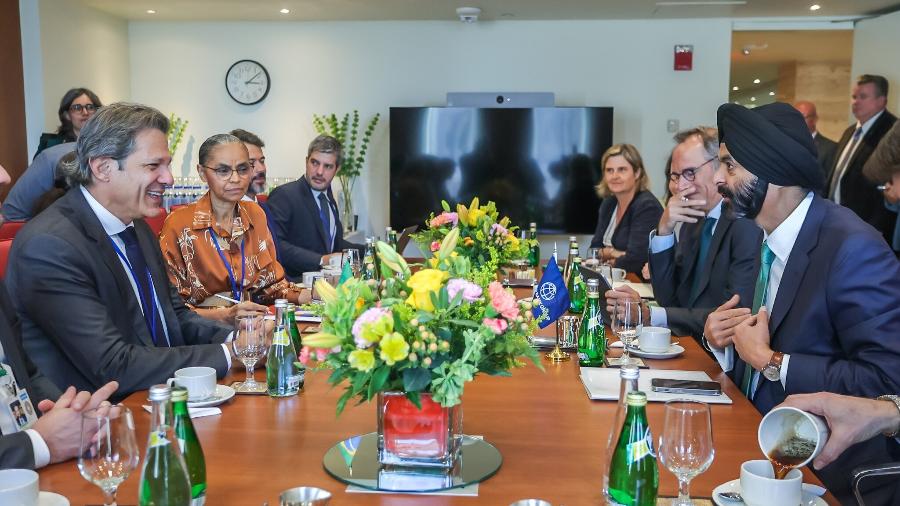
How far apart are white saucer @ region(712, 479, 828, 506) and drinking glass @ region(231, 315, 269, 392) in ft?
3.52

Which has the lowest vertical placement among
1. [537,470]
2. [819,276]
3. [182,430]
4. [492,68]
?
[537,470]

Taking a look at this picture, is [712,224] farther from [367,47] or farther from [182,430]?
[367,47]

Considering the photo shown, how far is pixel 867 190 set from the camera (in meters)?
6.21

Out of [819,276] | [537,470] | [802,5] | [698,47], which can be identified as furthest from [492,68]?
[537,470]

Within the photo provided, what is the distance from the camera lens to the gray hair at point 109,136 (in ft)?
7.57

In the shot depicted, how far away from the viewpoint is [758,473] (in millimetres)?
1325

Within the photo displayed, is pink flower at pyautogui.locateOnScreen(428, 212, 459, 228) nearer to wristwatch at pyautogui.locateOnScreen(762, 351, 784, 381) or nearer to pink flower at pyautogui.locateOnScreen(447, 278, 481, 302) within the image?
wristwatch at pyautogui.locateOnScreen(762, 351, 784, 381)

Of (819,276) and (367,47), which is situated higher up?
(367,47)

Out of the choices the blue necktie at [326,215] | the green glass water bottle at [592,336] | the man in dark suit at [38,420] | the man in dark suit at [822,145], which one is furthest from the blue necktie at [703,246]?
the man in dark suit at [822,145]

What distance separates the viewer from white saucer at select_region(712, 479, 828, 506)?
1304mm

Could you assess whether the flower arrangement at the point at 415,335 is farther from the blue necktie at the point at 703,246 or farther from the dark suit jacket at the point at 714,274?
the blue necktie at the point at 703,246

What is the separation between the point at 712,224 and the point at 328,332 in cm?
224

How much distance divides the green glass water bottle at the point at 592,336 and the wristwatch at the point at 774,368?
1.45ft

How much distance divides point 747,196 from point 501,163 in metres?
5.69
